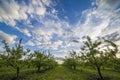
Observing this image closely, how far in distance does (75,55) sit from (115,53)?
48.1 meters

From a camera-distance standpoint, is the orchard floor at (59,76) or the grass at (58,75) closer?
the orchard floor at (59,76)

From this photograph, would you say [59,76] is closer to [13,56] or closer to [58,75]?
[58,75]

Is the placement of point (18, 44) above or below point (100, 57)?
above

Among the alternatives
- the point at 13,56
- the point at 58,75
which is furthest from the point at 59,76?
the point at 13,56

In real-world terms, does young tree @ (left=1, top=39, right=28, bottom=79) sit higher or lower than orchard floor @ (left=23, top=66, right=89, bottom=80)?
higher

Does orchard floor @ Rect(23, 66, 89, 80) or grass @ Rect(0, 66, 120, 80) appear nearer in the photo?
orchard floor @ Rect(23, 66, 89, 80)

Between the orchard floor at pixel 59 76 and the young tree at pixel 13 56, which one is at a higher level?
the young tree at pixel 13 56

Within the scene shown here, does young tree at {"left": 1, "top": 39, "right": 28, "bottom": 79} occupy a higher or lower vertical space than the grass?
higher

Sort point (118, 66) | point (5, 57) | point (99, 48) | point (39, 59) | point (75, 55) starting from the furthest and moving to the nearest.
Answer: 1. point (75, 55)
2. point (39, 59)
3. point (99, 48)
4. point (5, 57)
5. point (118, 66)

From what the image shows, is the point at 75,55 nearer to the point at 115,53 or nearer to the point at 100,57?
the point at 100,57

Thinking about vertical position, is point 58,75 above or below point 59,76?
above

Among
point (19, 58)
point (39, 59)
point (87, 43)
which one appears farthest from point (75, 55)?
point (19, 58)

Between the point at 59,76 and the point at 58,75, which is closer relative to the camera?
the point at 59,76

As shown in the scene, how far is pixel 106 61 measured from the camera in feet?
114
